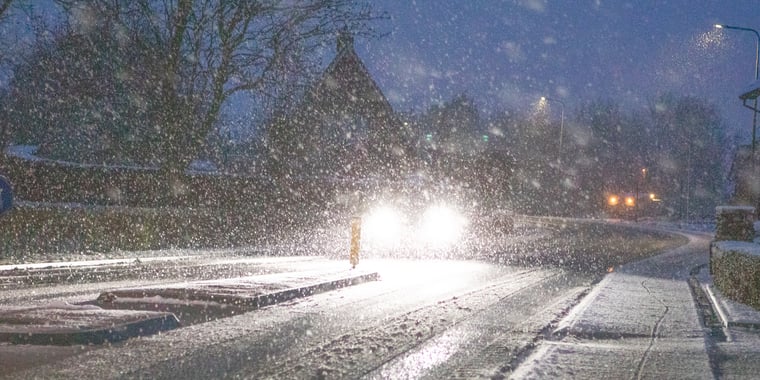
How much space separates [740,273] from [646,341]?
4239 millimetres

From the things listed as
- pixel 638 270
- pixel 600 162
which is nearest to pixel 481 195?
pixel 638 270

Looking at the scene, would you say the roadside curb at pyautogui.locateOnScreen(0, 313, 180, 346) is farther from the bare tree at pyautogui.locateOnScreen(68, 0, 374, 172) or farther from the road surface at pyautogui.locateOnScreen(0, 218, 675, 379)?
the bare tree at pyautogui.locateOnScreen(68, 0, 374, 172)

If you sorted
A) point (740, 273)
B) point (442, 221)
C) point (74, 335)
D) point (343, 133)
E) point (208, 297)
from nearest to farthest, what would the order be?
point (74, 335) → point (208, 297) → point (740, 273) → point (442, 221) → point (343, 133)

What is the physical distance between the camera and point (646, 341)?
842 cm

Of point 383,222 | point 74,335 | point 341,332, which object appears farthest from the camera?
point 383,222

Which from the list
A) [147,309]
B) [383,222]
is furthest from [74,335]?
[383,222]

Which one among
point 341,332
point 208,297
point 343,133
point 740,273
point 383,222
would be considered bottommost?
point 341,332

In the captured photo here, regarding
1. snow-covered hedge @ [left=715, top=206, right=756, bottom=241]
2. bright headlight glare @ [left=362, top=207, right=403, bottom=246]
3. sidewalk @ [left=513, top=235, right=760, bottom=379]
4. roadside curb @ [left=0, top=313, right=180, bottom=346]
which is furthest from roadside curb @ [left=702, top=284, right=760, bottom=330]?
bright headlight glare @ [left=362, top=207, right=403, bottom=246]

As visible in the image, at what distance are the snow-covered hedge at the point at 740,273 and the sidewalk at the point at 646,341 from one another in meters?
0.21

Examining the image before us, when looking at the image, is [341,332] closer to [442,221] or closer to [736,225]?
[736,225]

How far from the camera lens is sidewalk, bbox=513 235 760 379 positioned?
6.79 m

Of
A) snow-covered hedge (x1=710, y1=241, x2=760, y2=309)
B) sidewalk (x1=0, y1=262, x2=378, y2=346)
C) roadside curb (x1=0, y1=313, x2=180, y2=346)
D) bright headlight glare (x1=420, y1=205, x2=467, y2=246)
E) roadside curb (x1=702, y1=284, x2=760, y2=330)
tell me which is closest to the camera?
roadside curb (x1=0, y1=313, x2=180, y2=346)

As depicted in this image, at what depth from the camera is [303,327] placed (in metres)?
8.75

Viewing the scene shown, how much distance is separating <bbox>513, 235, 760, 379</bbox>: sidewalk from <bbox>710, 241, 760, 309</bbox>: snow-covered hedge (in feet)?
0.70
